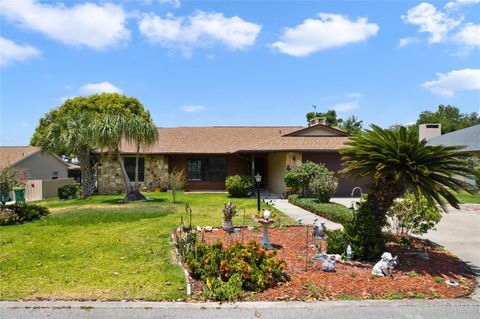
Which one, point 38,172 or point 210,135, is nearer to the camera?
point 210,135

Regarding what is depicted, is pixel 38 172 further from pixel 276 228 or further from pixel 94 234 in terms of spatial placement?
pixel 276 228

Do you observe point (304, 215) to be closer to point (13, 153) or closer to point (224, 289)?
point (224, 289)

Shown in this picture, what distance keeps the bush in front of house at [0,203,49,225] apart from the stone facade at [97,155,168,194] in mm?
11079

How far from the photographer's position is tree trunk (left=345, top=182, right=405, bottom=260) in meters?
6.80

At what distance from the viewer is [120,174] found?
937 inches

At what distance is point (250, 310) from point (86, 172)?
18849 millimetres

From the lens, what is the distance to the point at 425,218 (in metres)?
8.19

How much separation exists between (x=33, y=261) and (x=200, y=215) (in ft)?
20.8

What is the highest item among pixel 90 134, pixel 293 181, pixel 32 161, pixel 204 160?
pixel 90 134

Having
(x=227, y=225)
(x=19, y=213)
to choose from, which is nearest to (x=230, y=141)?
(x=19, y=213)

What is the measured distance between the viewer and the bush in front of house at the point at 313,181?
1482 centimetres

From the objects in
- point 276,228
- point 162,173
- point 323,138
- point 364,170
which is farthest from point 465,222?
point 162,173

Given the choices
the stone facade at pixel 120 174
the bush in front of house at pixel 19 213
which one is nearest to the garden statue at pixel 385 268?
the bush in front of house at pixel 19 213

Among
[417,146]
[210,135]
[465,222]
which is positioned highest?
[210,135]
